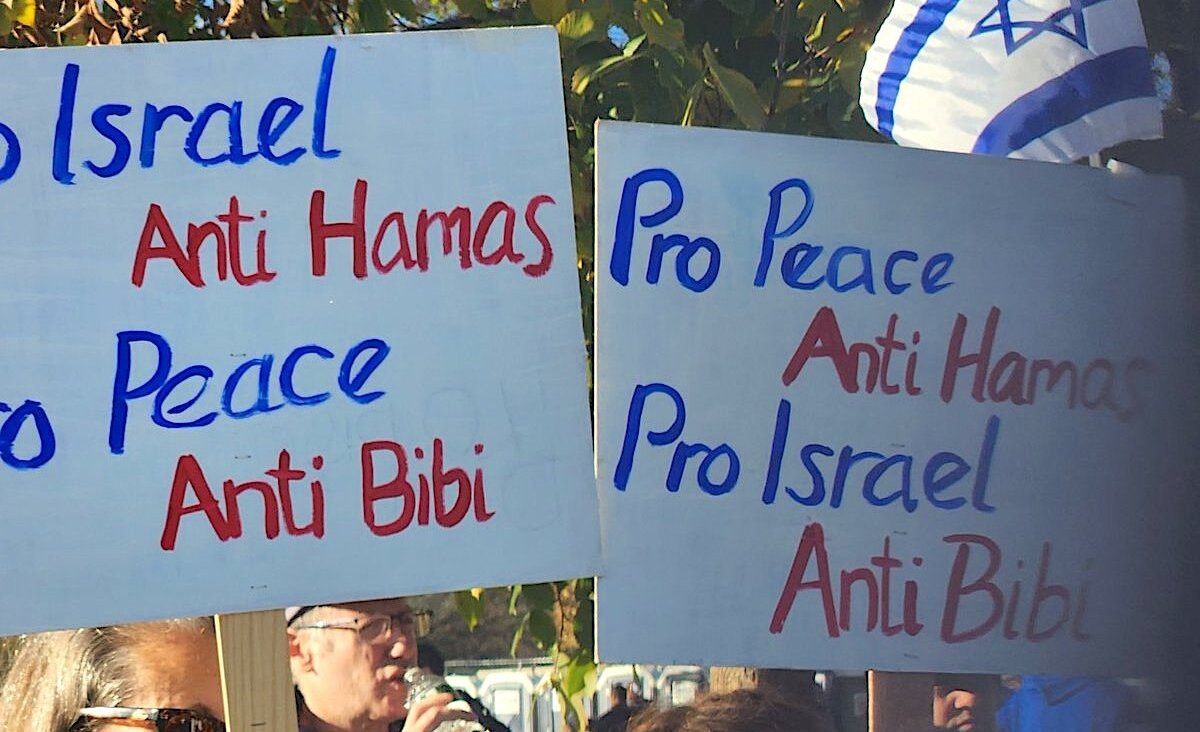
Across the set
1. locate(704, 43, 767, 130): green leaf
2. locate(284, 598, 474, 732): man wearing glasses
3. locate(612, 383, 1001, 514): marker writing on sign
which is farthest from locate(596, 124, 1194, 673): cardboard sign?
locate(284, 598, 474, 732): man wearing glasses

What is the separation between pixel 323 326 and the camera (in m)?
1.32

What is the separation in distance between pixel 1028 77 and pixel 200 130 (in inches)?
31.8

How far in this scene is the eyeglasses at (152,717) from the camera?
1.62 m

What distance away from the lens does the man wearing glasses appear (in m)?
1.89

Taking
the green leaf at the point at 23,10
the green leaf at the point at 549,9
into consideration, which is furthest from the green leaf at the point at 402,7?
the green leaf at the point at 23,10

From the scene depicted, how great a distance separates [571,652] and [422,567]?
2.46 feet

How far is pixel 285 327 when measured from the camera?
4.31 feet

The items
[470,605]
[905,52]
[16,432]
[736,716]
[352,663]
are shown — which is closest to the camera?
[16,432]

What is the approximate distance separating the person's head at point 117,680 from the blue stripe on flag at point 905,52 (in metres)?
0.94

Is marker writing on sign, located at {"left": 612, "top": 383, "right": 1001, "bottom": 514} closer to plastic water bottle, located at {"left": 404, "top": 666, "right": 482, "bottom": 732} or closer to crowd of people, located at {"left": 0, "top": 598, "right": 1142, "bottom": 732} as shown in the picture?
crowd of people, located at {"left": 0, "top": 598, "right": 1142, "bottom": 732}

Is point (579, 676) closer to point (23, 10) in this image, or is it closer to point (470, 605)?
point (470, 605)

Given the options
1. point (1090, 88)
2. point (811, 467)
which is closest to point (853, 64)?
point (1090, 88)

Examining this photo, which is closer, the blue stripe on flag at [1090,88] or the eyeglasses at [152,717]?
the blue stripe on flag at [1090,88]

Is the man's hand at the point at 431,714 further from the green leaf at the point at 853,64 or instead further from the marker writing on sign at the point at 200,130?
the green leaf at the point at 853,64
